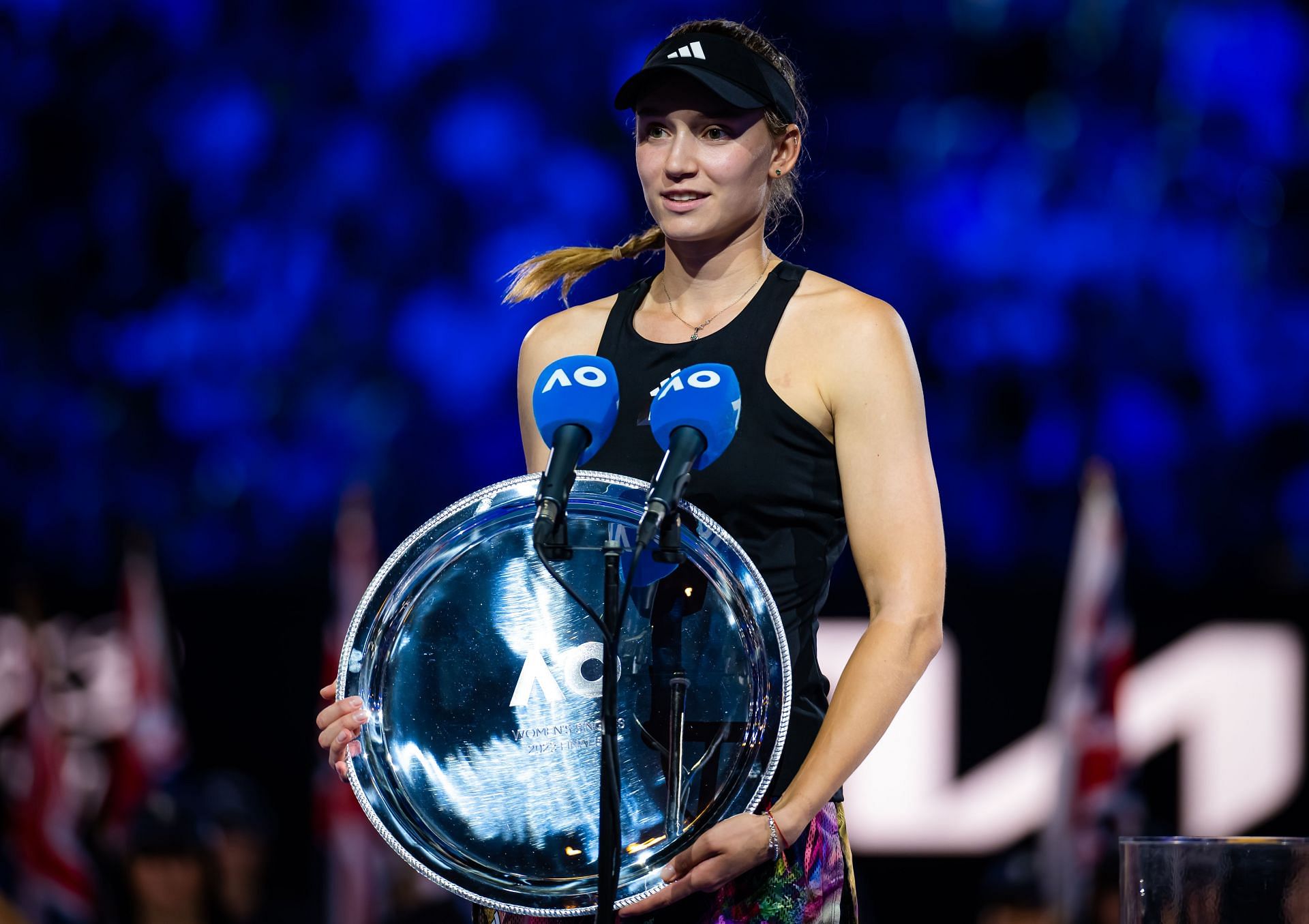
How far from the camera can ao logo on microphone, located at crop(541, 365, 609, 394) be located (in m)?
1.64

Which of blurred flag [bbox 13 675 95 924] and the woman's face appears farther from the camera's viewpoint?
blurred flag [bbox 13 675 95 924]

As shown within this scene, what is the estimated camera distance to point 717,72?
6.30 feet

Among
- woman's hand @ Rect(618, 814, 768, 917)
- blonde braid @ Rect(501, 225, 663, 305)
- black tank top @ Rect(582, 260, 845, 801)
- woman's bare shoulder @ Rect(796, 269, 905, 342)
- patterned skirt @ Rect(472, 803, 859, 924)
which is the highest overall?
blonde braid @ Rect(501, 225, 663, 305)

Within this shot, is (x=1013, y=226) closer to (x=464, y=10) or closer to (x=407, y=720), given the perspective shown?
(x=464, y=10)

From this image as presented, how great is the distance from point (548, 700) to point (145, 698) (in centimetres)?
454

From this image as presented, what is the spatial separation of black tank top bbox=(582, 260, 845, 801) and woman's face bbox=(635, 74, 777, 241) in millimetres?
147

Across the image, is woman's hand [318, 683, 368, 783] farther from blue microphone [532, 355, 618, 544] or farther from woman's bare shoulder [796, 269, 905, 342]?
woman's bare shoulder [796, 269, 905, 342]

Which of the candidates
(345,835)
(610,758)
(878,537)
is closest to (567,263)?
(878,537)

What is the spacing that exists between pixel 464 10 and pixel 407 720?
6581 mm

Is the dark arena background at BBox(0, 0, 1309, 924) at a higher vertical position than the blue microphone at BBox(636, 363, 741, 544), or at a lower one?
higher

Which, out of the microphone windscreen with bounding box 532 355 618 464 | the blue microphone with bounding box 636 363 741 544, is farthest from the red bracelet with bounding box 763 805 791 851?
the microphone windscreen with bounding box 532 355 618 464

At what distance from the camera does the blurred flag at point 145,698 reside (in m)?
5.81

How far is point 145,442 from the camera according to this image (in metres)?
7.79

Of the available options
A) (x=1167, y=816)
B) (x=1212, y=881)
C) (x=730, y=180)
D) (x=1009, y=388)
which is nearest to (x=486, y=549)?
(x=730, y=180)
